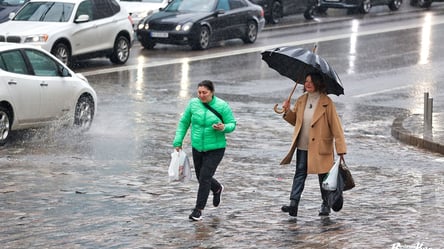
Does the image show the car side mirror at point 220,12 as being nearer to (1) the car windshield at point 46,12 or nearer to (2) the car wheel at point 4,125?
(1) the car windshield at point 46,12

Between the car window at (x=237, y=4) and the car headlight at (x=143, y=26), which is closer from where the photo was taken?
the car headlight at (x=143, y=26)

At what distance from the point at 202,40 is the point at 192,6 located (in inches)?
56.7

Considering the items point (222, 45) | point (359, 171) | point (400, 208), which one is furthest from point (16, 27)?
point (400, 208)

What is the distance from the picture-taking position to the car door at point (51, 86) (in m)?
17.2

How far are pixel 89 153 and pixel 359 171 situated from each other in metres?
3.56

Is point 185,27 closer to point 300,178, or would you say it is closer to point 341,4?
point 341,4

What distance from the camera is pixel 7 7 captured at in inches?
1219

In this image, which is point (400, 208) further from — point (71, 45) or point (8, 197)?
point (71, 45)

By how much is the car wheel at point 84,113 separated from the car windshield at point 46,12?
26.7ft

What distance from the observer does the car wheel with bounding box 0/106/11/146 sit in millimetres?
16281

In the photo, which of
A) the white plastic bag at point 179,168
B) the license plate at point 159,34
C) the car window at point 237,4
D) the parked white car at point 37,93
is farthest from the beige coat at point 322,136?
the car window at point 237,4

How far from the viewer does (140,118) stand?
762 inches

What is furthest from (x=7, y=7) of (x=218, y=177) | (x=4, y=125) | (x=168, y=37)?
(x=218, y=177)

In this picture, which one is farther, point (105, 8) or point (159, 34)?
point (159, 34)
